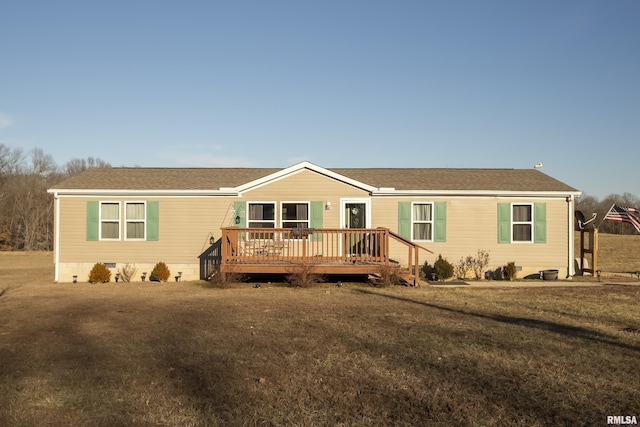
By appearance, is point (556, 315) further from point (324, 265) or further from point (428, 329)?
point (324, 265)

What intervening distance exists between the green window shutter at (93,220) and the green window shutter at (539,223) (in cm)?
1406

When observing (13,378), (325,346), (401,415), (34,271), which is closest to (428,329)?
(325,346)

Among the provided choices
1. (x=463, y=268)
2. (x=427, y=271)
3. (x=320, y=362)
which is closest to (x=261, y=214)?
(x=427, y=271)

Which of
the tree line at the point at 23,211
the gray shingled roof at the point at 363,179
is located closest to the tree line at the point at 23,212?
the tree line at the point at 23,211

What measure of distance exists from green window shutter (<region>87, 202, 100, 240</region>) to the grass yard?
537 centimetres

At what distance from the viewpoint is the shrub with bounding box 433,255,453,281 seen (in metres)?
15.6

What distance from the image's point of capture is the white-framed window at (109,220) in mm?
16438

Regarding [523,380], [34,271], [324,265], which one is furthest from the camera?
[34,271]

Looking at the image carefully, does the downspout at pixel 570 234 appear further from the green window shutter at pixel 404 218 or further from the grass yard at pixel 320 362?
the grass yard at pixel 320 362

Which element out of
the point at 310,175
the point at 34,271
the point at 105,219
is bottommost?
the point at 34,271

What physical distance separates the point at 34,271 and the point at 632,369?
68.5 feet

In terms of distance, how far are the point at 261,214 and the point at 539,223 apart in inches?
355

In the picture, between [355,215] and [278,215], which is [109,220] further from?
[355,215]

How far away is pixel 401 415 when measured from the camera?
4.46 m
